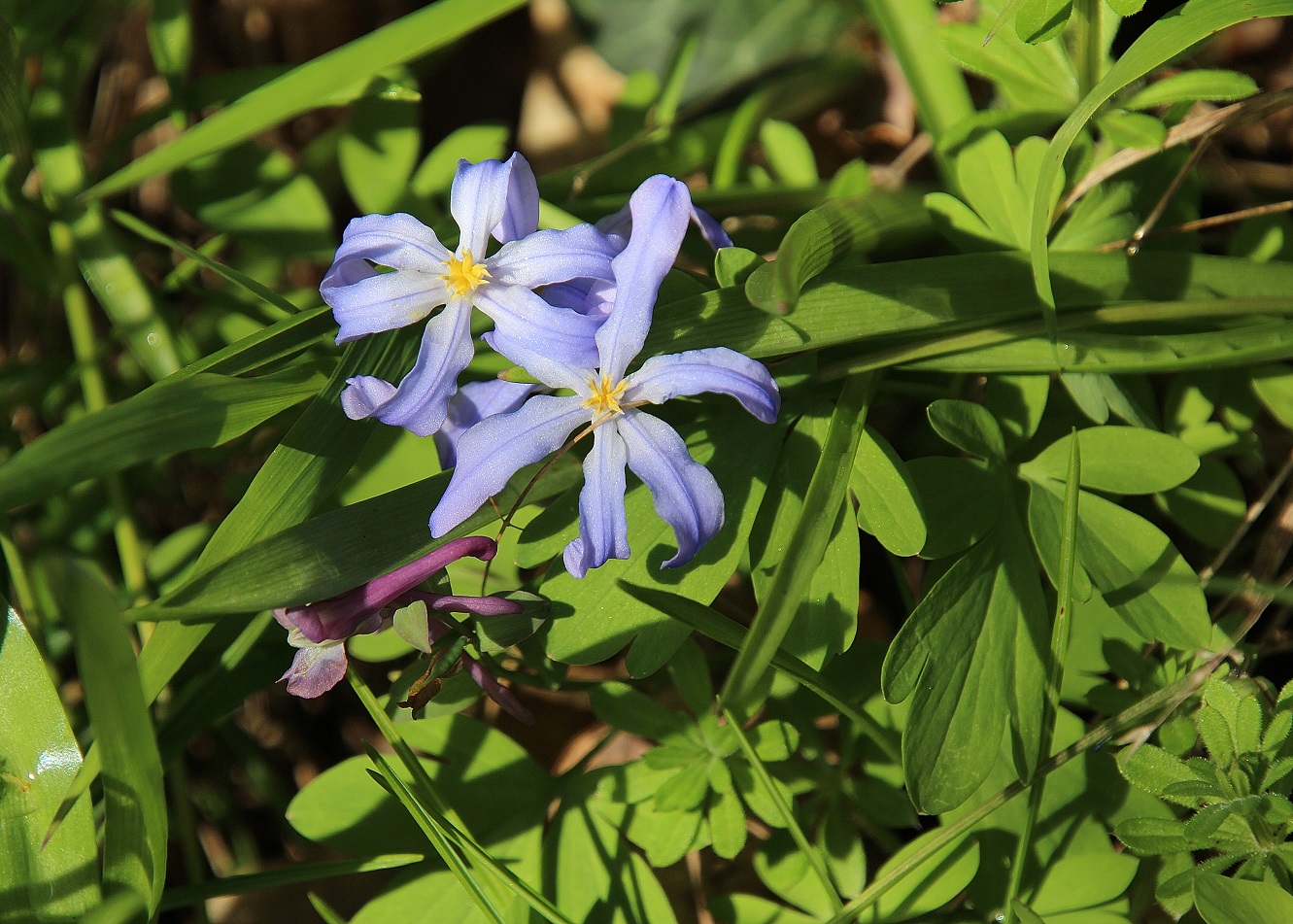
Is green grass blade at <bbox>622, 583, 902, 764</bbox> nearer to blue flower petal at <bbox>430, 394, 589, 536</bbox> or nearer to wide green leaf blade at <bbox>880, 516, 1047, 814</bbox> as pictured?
wide green leaf blade at <bbox>880, 516, 1047, 814</bbox>

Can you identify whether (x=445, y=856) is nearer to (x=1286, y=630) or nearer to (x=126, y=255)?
(x=126, y=255)

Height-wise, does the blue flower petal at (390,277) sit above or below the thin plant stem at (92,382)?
above

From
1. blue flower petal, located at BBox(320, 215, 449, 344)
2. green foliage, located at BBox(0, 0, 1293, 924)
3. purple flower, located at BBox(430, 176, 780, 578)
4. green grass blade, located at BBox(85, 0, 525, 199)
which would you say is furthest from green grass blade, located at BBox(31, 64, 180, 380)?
purple flower, located at BBox(430, 176, 780, 578)

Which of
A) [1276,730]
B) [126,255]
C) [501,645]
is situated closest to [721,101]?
[126,255]

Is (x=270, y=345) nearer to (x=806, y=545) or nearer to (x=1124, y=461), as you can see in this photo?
(x=806, y=545)

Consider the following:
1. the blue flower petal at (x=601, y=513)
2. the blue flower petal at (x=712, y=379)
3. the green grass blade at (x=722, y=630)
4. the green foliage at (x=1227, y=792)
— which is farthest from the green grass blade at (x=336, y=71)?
the green foliage at (x=1227, y=792)

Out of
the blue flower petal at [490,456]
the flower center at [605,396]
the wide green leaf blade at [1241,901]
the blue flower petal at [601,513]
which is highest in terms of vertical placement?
the flower center at [605,396]

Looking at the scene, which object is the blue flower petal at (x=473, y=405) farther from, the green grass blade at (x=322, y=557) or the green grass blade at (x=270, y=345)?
the green grass blade at (x=270, y=345)
